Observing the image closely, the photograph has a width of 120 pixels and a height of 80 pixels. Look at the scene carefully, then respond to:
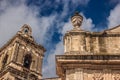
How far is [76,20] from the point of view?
33.3ft

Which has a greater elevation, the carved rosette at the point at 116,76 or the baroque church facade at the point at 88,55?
the baroque church facade at the point at 88,55

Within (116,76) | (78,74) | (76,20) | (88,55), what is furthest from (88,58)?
(76,20)

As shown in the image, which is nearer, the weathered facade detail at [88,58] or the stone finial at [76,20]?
the weathered facade detail at [88,58]

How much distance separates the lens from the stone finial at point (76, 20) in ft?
33.2

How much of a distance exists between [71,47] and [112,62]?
144 centimetres

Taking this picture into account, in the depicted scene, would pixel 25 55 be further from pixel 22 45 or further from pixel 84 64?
pixel 84 64

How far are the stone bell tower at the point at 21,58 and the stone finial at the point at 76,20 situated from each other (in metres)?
29.1

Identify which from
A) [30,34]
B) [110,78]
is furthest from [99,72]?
[30,34]

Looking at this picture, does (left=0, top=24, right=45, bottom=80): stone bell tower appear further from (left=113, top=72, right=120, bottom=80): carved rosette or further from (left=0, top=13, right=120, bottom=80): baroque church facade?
(left=113, top=72, right=120, bottom=80): carved rosette

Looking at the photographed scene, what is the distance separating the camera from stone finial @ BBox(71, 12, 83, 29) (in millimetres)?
10133

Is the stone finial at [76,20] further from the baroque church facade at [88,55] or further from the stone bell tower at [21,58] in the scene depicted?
the stone bell tower at [21,58]

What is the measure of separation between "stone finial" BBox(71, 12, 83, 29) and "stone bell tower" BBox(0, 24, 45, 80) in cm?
2910

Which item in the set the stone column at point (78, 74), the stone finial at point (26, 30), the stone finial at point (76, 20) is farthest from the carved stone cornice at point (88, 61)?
the stone finial at point (26, 30)

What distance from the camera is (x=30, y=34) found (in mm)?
46312
